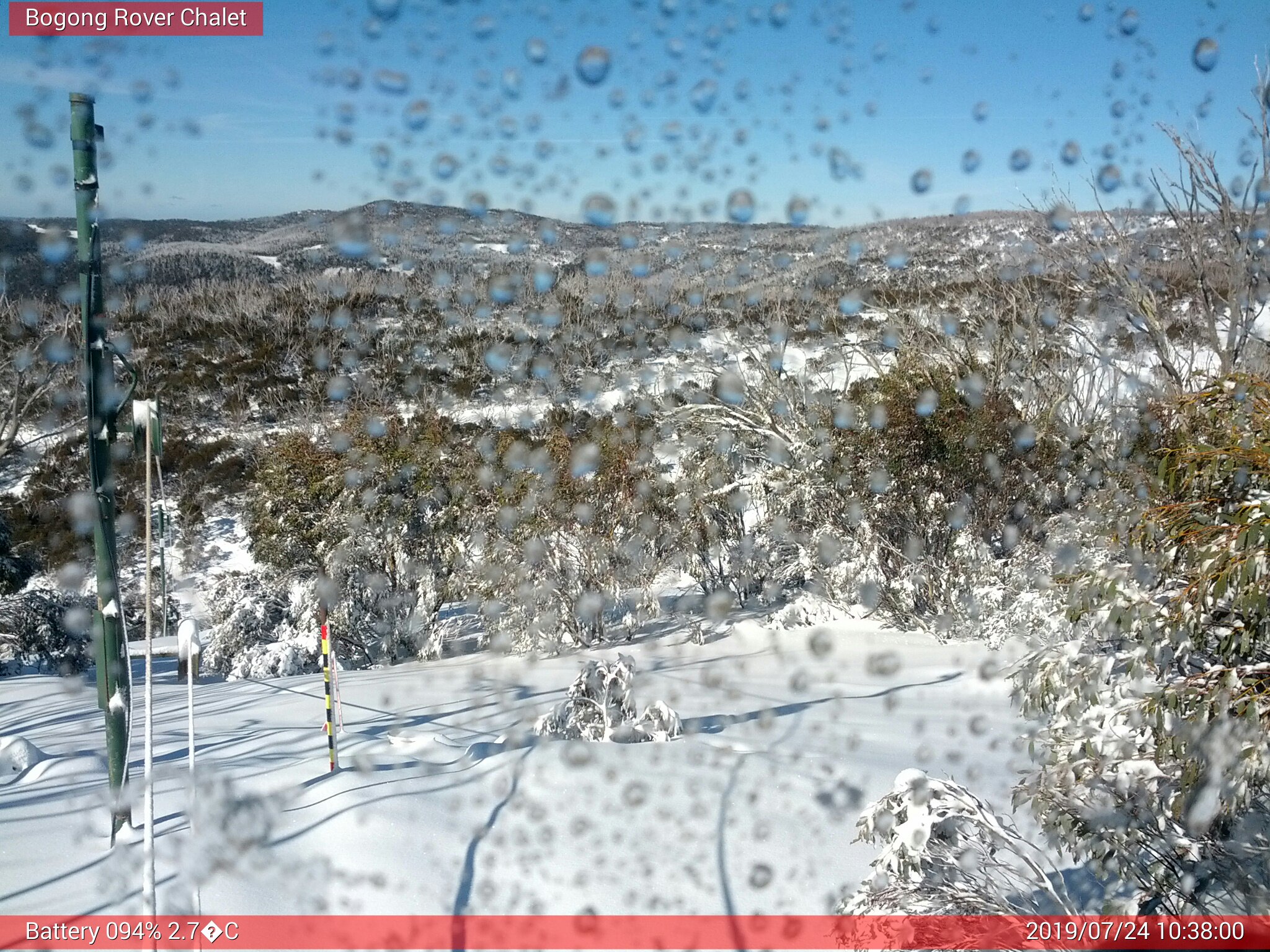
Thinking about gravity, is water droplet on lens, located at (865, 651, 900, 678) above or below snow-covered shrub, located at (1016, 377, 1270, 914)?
below

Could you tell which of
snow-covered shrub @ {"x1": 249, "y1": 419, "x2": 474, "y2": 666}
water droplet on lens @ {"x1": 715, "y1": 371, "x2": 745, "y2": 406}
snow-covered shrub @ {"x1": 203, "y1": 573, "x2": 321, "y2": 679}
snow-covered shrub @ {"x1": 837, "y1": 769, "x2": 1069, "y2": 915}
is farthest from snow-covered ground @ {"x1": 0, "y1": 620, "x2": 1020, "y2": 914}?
water droplet on lens @ {"x1": 715, "y1": 371, "x2": 745, "y2": 406}

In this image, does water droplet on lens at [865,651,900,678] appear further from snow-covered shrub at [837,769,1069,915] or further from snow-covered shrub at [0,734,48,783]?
snow-covered shrub at [0,734,48,783]

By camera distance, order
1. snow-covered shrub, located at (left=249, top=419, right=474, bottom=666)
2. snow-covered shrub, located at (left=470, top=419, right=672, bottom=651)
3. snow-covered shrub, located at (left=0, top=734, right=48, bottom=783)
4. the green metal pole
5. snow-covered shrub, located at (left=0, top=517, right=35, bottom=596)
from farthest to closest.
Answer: snow-covered shrub, located at (left=0, top=517, right=35, bottom=596) < snow-covered shrub, located at (left=249, top=419, right=474, bottom=666) < snow-covered shrub, located at (left=470, top=419, right=672, bottom=651) < snow-covered shrub, located at (left=0, top=734, right=48, bottom=783) < the green metal pole

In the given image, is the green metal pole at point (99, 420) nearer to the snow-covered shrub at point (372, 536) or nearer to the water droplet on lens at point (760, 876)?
the water droplet on lens at point (760, 876)

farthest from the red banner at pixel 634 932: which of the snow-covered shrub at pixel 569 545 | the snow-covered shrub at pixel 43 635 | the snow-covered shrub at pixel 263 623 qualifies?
the snow-covered shrub at pixel 43 635

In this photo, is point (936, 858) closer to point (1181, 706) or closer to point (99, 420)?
point (1181, 706)

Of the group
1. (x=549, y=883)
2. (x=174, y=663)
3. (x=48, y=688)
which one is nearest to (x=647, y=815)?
(x=549, y=883)

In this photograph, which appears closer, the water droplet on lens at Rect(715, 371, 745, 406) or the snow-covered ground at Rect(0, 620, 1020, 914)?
the snow-covered ground at Rect(0, 620, 1020, 914)

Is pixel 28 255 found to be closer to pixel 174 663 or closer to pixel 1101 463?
pixel 174 663

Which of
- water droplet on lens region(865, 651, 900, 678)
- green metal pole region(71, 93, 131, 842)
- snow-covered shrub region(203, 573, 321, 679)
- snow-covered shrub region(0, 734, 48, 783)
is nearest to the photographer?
green metal pole region(71, 93, 131, 842)
